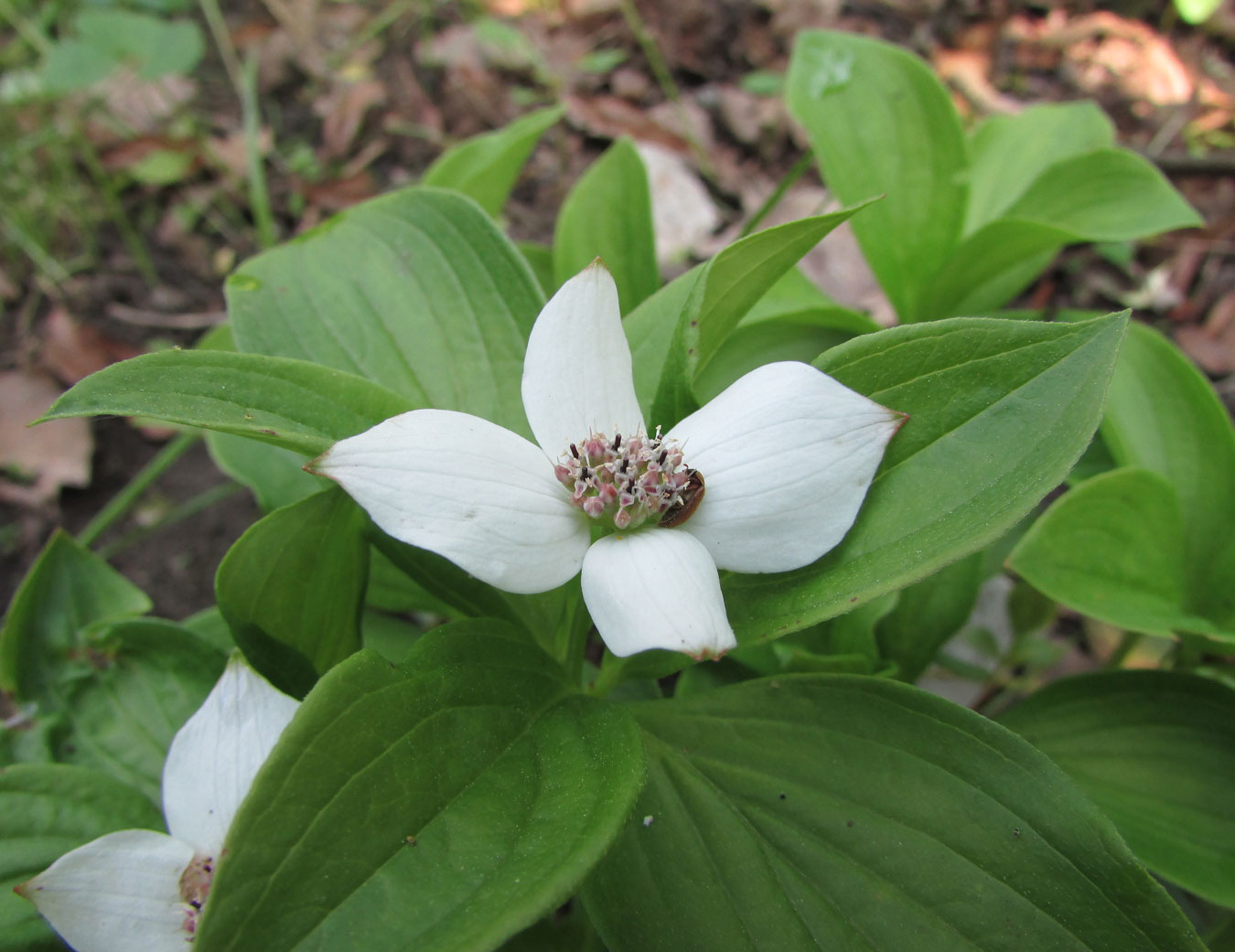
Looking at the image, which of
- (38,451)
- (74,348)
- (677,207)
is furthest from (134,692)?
(677,207)

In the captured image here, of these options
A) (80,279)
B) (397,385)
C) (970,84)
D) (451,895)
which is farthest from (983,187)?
(80,279)

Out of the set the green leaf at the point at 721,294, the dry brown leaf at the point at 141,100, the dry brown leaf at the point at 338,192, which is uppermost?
the dry brown leaf at the point at 141,100

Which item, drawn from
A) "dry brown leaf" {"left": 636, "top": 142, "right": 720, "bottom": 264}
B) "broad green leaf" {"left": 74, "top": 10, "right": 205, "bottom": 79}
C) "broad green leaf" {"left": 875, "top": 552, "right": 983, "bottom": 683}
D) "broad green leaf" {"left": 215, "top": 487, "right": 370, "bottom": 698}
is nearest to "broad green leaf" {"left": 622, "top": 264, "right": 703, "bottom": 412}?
"broad green leaf" {"left": 215, "top": 487, "right": 370, "bottom": 698}

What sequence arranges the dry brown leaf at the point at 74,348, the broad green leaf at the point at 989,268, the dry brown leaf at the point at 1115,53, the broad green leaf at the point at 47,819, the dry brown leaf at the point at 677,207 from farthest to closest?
1. the dry brown leaf at the point at 1115,53
2. the dry brown leaf at the point at 677,207
3. the dry brown leaf at the point at 74,348
4. the broad green leaf at the point at 989,268
5. the broad green leaf at the point at 47,819

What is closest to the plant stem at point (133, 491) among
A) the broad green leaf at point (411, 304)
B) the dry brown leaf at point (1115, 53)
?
the broad green leaf at point (411, 304)

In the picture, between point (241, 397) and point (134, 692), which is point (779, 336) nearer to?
point (241, 397)

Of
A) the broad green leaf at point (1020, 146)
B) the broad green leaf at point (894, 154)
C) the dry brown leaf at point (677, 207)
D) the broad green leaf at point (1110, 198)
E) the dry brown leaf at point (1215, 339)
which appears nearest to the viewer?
the broad green leaf at point (1110, 198)

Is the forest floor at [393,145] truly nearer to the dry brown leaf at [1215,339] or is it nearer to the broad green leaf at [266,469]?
the dry brown leaf at [1215,339]
